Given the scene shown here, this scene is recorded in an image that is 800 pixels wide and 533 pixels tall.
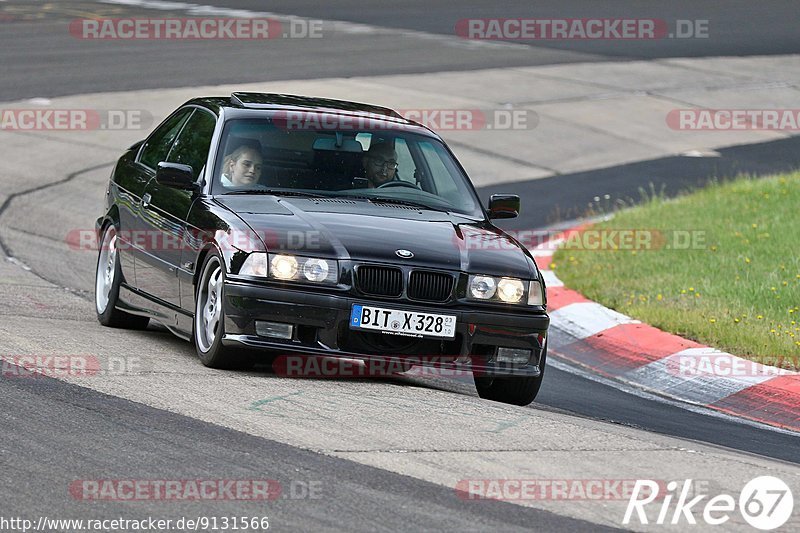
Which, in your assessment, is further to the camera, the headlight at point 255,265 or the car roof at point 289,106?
the car roof at point 289,106

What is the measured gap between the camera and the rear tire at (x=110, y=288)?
31.4ft

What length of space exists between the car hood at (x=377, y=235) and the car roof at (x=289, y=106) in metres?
0.87

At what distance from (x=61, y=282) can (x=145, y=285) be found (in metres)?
2.73

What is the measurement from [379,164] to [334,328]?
1520mm

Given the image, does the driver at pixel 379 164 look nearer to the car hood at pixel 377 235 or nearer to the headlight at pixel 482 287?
the car hood at pixel 377 235

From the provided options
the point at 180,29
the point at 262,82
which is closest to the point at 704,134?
the point at 262,82

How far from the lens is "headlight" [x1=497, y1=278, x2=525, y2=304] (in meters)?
7.87

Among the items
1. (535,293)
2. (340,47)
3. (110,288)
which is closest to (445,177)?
(535,293)

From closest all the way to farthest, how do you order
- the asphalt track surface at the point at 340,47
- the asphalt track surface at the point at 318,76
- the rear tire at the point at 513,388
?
1. the asphalt track surface at the point at 318,76
2. the rear tire at the point at 513,388
3. the asphalt track surface at the point at 340,47

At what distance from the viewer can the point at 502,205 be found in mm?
8930

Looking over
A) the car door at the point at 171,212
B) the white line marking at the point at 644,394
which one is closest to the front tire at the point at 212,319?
the car door at the point at 171,212

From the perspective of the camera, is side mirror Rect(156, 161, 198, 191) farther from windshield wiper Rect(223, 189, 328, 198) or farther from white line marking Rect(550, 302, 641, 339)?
white line marking Rect(550, 302, 641, 339)

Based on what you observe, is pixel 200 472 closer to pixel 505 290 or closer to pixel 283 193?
pixel 505 290

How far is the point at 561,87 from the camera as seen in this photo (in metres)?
23.1
